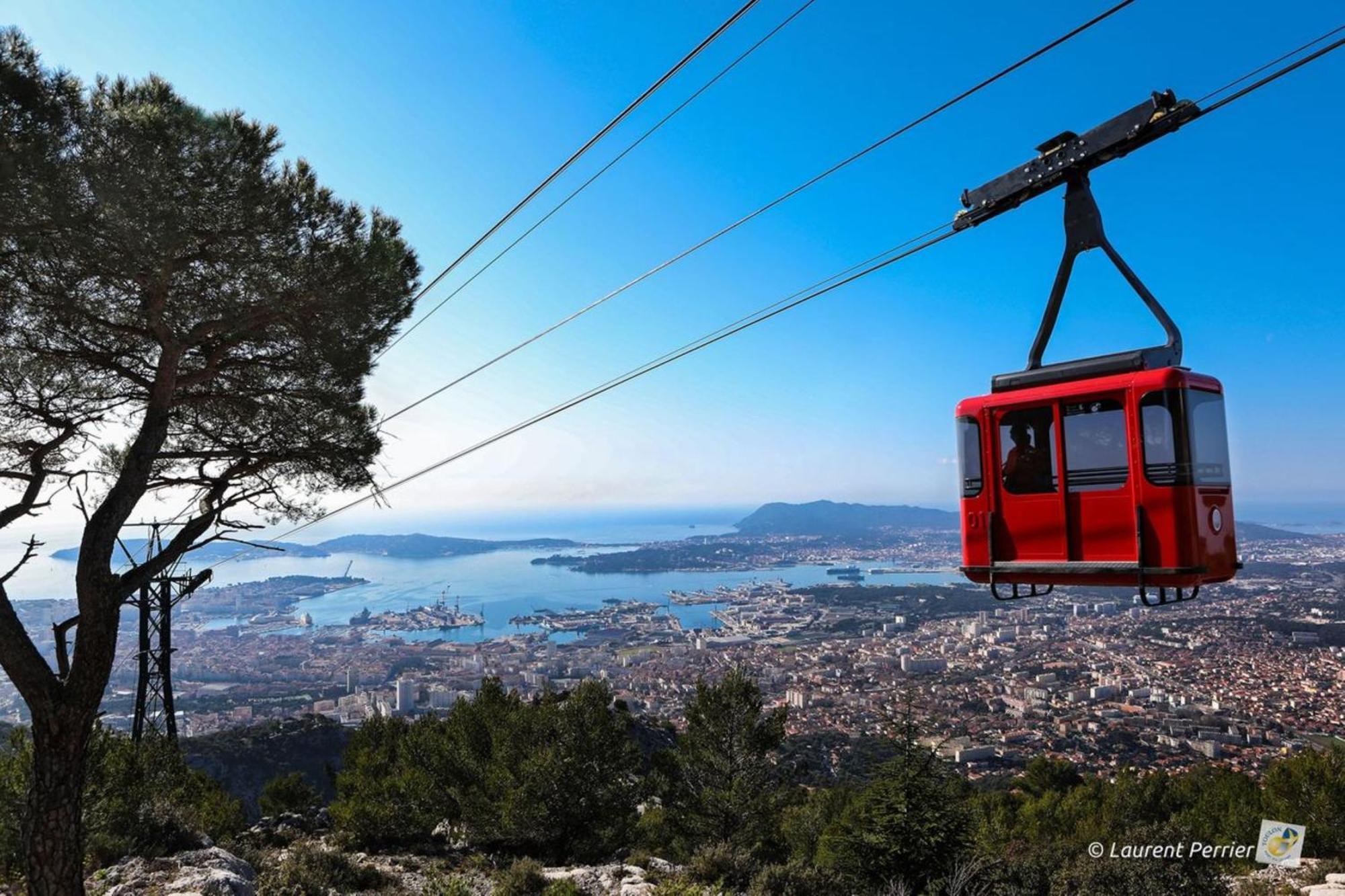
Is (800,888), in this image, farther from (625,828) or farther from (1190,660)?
(1190,660)

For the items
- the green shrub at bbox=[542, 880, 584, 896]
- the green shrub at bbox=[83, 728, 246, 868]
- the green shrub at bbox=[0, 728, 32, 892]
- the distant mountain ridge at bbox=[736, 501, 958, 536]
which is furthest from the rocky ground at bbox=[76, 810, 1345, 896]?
the distant mountain ridge at bbox=[736, 501, 958, 536]

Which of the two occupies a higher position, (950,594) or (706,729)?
(706,729)

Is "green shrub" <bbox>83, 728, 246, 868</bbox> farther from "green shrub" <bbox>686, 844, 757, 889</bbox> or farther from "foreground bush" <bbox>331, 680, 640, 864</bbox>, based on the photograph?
"green shrub" <bbox>686, 844, 757, 889</bbox>

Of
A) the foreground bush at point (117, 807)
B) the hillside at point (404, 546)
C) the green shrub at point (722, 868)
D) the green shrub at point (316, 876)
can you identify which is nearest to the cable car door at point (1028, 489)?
the green shrub at point (722, 868)

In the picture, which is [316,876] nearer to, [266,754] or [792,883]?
[792,883]

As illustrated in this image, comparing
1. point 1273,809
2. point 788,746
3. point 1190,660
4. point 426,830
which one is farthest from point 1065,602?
point 426,830

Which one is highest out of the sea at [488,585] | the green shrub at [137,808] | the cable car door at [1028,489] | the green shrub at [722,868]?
the cable car door at [1028,489]

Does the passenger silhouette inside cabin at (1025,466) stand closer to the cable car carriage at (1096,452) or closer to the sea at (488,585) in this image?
the cable car carriage at (1096,452)
